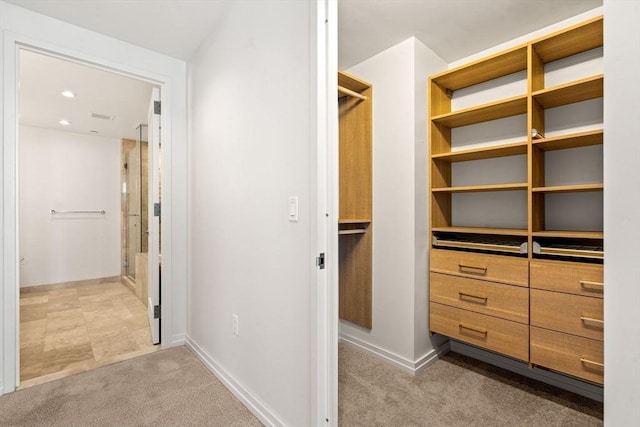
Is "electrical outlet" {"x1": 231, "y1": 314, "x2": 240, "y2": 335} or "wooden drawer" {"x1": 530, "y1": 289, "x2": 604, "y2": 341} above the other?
"wooden drawer" {"x1": 530, "y1": 289, "x2": 604, "y2": 341}

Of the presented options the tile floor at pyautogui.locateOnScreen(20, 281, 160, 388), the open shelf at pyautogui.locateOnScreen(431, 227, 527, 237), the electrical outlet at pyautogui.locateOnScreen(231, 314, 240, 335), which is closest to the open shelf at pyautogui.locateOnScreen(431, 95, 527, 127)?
the open shelf at pyautogui.locateOnScreen(431, 227, 527, 237)

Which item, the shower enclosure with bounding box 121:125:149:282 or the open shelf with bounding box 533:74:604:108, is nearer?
the open shelf with bounding box 533:74:604:108

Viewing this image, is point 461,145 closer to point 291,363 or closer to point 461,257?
point 461,257

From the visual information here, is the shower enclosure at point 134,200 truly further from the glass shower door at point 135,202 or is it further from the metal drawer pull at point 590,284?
the metal drawer pull at point 590,284

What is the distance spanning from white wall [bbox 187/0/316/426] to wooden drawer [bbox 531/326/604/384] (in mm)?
1359

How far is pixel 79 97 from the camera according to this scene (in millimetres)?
3191

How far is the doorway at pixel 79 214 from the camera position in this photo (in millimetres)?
2617

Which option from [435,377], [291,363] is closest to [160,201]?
[291,363]

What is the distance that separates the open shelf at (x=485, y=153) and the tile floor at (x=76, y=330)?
106 inches

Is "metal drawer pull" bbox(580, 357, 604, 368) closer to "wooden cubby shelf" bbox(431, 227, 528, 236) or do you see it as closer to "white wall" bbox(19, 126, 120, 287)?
"wooden cubby shelf" bbox(431, 227, 528, 236)

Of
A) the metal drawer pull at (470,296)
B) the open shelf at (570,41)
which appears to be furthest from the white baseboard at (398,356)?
the open shelf at (570,41)

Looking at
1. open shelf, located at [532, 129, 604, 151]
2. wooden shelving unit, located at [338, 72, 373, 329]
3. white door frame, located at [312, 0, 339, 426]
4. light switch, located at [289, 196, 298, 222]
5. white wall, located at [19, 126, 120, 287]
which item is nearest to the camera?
white door frame, located at [312, 0, 339, 426]

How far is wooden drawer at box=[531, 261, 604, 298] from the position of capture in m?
1.54

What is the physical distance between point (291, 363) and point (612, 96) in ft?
4.66
